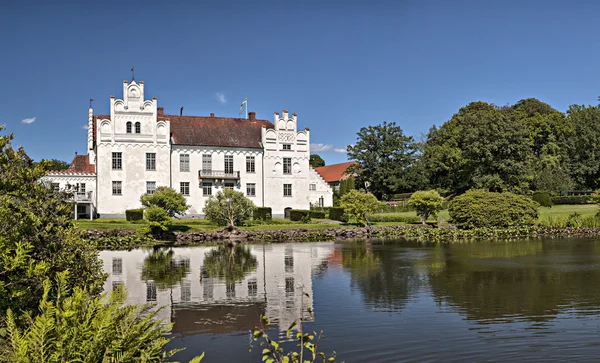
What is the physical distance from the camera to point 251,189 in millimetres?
48594

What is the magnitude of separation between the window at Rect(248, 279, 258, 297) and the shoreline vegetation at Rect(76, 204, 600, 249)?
16.8m

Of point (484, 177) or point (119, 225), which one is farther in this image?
point (484, 177)

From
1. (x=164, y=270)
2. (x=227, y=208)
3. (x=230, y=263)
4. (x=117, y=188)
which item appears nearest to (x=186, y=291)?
(x=164, y=270)

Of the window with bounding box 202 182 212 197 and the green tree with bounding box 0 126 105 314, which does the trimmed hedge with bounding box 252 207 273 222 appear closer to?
the window with bounding box 202 182 212 197

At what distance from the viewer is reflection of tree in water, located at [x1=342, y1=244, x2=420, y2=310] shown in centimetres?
1278

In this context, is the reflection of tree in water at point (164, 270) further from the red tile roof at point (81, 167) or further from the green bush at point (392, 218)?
the red tile roof at point (81, 167)

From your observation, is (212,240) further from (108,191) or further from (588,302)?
(588,302)

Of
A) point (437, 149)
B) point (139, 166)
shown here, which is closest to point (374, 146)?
point (437, 149)

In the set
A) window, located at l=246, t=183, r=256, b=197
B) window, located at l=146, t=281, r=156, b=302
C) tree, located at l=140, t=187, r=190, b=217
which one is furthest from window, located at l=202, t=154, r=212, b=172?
window, located at l=146, t=281, r=156, b=302

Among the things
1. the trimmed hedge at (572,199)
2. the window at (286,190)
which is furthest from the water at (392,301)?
the trimmed hedge at (572,199)

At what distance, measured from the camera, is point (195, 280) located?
16.1 metres

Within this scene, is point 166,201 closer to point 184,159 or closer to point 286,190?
point 184,159

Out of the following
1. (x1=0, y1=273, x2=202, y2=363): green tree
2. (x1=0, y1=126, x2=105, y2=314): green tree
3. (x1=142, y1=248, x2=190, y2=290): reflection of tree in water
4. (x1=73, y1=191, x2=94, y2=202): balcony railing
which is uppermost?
(x1=73, y1=191, x2=94, y2=202): balcony railing

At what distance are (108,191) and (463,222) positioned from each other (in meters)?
26.7
